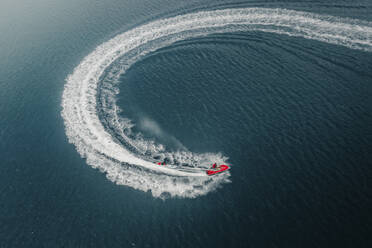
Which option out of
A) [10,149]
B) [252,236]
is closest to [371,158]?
[252,236]

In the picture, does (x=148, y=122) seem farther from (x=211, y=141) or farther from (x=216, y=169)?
(x=216, y=169)

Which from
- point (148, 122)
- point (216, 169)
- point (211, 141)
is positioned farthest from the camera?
point (148, 122)

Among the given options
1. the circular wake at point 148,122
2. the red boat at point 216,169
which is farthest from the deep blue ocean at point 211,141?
the red boat at point 216,169

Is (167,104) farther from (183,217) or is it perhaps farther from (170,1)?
(170,1)

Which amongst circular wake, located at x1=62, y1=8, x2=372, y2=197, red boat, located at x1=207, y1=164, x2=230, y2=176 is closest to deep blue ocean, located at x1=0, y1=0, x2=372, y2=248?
circular wake, located at x1=62, y1=8, x2=372, y2=197

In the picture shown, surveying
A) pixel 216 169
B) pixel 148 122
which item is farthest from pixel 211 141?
pixel 148 122

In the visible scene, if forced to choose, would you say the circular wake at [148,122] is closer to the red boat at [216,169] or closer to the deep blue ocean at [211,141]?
the deep blue ocean at [211,141]
